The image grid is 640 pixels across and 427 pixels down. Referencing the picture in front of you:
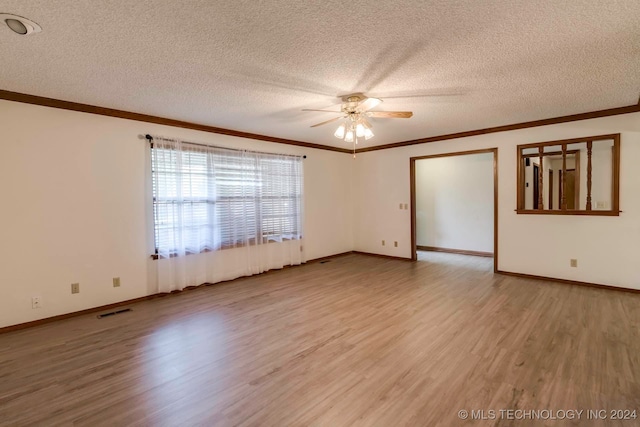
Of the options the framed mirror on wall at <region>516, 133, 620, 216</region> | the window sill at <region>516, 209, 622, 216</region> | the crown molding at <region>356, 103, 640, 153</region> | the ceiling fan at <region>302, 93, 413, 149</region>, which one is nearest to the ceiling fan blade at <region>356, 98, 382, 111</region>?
the ceiling fan at <region>302, 93, 413, 149</region>

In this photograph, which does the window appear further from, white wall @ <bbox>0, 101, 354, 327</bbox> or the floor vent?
the floor vent

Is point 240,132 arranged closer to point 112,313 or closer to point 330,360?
point 112,313

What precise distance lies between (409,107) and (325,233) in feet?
10.9

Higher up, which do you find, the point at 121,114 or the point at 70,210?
the point at 121,114

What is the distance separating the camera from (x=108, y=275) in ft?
11.9

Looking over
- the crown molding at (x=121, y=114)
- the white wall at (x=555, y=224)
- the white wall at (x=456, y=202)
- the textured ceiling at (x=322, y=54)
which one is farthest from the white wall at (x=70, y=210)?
the white wall at (x=456, y=202)

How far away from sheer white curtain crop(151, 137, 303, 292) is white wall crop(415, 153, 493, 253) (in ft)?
11.1

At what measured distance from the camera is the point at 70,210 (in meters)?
3.35

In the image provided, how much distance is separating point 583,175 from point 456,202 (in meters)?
2.27

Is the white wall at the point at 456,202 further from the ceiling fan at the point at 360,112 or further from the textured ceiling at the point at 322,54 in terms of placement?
the ceiling fan at the point at 360,112

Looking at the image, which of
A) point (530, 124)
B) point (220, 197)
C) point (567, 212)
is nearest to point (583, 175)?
point (567, 212)

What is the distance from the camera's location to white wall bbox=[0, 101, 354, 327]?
304cm

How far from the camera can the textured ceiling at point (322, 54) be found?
1.79 meters

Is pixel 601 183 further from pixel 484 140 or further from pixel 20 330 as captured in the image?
pixel 20 330
